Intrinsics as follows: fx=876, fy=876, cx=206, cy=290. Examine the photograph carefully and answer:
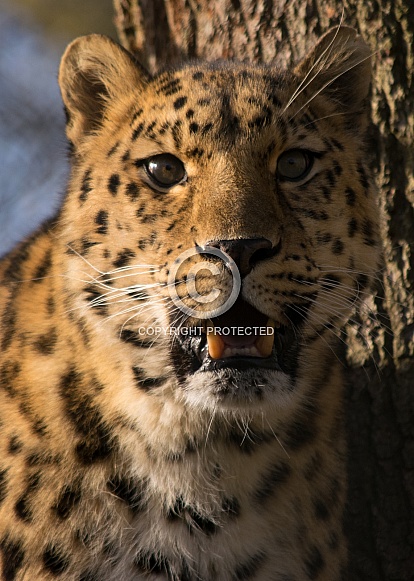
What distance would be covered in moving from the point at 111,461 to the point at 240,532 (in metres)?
0.60

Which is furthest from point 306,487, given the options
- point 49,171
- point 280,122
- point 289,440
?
point 49,171

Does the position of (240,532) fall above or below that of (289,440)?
below

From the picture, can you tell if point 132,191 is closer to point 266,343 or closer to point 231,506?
point 266,343

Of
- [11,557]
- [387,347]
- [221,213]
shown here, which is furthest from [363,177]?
[11,557]

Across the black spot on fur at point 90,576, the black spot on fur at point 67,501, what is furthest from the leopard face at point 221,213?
the black spot on fur at point 90,576

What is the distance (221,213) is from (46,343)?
1000 mm

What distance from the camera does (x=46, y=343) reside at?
3734 mm

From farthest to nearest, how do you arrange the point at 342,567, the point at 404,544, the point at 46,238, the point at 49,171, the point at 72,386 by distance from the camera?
1. the point at 49,171
2. the point at 404,544
3. the point at 46,238
4. the point at 342,567
5. the point at 72,386

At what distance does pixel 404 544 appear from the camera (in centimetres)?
458

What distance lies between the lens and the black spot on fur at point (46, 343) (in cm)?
372

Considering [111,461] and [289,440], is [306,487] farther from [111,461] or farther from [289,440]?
[111,461]

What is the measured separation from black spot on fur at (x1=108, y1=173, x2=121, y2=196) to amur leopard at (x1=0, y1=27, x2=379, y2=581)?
0.03m

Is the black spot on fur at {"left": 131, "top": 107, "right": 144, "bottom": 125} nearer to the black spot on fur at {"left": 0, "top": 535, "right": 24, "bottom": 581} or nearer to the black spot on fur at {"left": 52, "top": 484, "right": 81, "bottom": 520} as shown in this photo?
the black spot on fur at {"left": 52, "top": 484, "right": 81, "bottom": 520}

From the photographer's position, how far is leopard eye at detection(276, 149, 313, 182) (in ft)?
12.2
